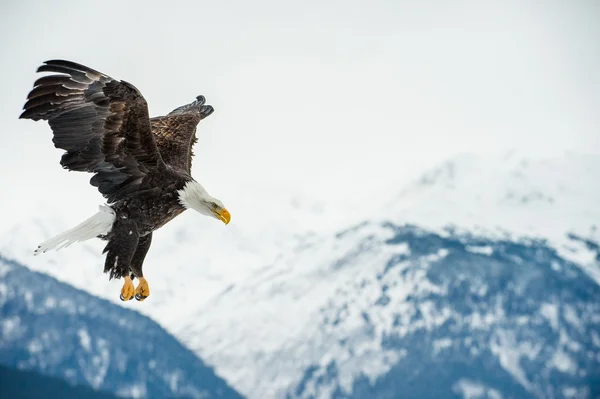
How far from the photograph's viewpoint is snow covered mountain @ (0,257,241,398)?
115 m

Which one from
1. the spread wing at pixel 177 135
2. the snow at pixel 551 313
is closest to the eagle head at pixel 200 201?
the spread wing at pixel 177 135

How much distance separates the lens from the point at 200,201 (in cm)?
670

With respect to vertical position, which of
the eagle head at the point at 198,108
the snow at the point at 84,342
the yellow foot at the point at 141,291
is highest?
the eagle head at the point at 198,108

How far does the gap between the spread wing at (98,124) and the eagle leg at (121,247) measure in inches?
9.6

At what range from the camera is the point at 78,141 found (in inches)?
261

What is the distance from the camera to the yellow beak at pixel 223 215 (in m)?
6.50

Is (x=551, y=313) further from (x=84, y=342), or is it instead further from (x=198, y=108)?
(x=198, y=108)

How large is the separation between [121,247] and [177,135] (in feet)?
6.01

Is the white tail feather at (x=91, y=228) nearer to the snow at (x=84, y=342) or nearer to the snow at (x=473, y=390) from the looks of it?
the snow at (x=473, y=390)

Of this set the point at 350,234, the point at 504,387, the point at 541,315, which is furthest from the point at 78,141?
the point at 350,234

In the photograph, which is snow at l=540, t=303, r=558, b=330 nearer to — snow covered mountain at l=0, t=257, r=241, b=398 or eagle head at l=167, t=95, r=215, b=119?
snow covered mountain at l=0, t=257, r=241, b=398

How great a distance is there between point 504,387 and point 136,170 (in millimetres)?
116381

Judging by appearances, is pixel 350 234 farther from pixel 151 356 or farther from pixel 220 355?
pixel 151 356

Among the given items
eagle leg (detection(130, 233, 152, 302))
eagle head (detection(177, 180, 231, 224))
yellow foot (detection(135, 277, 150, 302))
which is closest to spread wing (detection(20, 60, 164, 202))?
eagle head (detection(177, 180, 231, 224))
